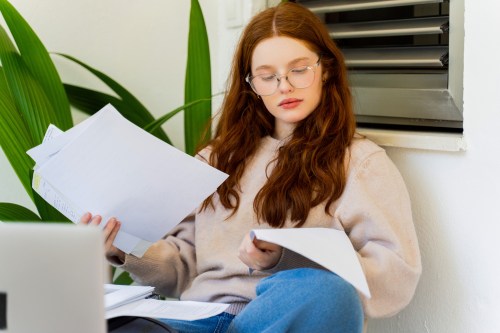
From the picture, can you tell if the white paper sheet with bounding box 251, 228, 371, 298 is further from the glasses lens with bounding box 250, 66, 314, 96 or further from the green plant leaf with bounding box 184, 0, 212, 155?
the green plant leaf with bounding box 184, 0, 212, 155

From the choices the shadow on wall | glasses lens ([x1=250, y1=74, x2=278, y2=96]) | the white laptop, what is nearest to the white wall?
the shadow on wall

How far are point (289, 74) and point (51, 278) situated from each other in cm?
85

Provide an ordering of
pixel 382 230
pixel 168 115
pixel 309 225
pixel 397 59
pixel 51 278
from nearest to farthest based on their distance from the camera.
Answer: pixel 51 278
pixel 382 230
pixel 309 225
pixel 397 59
pixel 168 115

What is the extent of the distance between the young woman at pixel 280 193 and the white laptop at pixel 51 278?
0.47 metres

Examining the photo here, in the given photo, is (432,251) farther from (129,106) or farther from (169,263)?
(129,106)

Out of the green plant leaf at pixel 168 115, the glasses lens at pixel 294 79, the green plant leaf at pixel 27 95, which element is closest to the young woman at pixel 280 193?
the glasses lens at pixel 294 79

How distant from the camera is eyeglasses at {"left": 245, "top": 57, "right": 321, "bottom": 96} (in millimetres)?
1764

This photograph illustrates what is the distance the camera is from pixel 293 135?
1840 millimetres

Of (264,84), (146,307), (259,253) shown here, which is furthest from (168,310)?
(264,84)

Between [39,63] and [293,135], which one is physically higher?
[39,63]

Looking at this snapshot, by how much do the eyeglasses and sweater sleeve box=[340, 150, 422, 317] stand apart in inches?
8.4

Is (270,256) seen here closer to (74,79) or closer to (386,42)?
(386,42)

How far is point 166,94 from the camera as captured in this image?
2.53 metres

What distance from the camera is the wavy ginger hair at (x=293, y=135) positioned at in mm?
1745
